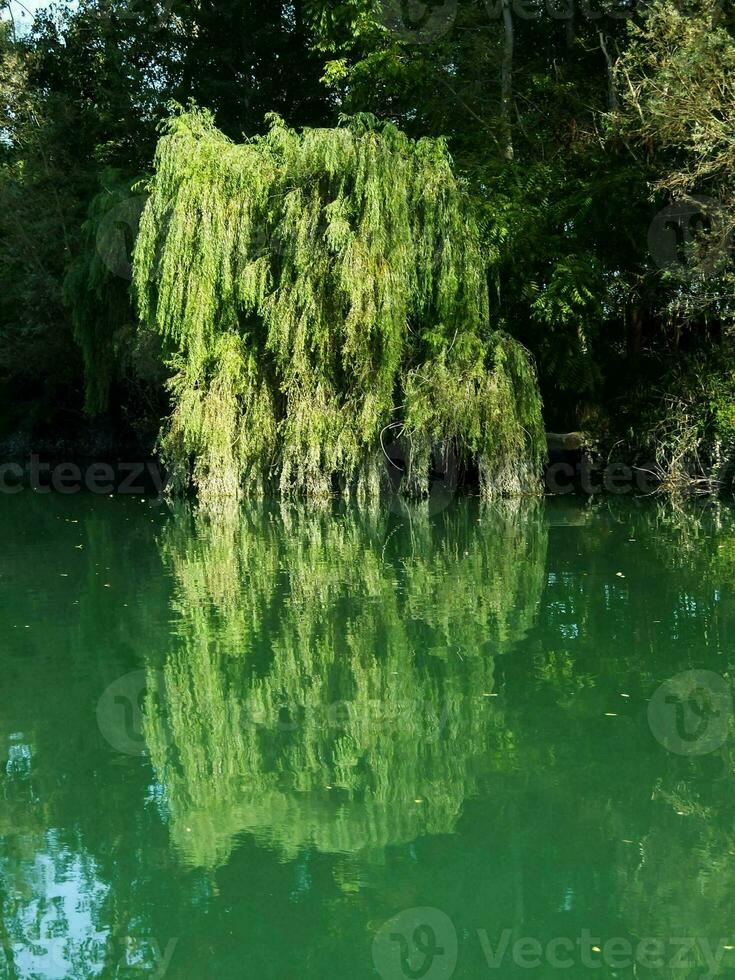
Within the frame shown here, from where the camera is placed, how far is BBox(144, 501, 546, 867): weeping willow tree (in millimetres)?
5176

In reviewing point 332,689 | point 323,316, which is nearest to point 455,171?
point 323,316

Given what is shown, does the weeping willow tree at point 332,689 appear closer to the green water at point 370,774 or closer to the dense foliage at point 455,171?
the green water at point 370,774

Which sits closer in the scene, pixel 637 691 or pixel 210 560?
pixel 637 691

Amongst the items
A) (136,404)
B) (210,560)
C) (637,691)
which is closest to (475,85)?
(136,404)

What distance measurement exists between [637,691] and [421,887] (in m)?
2.75

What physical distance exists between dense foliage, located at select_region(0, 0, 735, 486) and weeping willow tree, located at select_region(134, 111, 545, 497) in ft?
0.30

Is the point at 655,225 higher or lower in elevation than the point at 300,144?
lower

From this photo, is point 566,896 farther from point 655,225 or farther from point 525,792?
point 655,225

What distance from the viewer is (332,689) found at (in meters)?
7.11

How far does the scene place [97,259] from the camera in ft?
63.2

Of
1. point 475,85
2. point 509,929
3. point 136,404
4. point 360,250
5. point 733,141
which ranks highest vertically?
point 475,85

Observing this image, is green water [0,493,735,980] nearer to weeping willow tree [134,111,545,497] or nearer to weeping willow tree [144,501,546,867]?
weeping willow tree [144,501,546,867]

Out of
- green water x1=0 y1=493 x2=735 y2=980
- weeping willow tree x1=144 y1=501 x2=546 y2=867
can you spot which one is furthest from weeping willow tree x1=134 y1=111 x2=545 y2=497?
green water x1=0 y1=493 x2=735 y2=980

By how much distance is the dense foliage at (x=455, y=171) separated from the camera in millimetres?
15797
